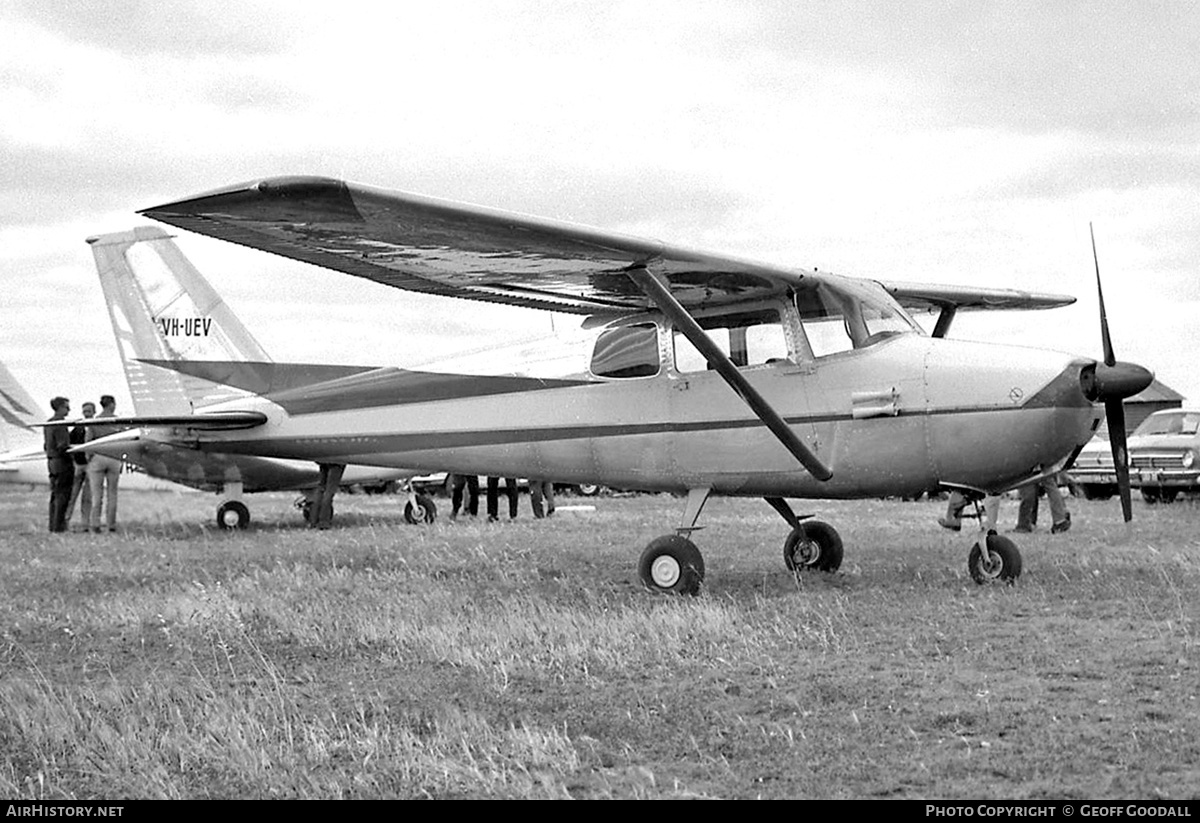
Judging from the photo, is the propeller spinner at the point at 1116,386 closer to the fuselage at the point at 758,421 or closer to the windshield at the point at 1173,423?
the fuselage at the point at 758,421

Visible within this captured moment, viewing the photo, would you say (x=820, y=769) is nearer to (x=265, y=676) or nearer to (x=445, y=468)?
(x=265, y=676)

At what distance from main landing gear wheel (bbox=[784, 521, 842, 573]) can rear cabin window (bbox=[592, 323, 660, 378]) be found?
7.04ft

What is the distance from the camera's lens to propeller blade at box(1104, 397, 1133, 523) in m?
9.16

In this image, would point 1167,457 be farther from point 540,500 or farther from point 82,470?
point 82,470

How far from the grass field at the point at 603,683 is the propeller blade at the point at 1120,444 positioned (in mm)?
634

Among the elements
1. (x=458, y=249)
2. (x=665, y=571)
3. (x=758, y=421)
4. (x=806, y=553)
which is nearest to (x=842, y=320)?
(x=758, y=421)

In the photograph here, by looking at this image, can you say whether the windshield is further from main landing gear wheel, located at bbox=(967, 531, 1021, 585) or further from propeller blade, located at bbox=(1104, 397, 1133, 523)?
main landing gear wheel, located at bbox=(967, 531, 1021, 585)

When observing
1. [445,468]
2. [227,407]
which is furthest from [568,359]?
[227,407]

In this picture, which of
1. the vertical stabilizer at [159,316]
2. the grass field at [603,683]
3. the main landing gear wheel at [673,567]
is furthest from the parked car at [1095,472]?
the main landing gear wheel at [673,567]

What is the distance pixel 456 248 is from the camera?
9.02m

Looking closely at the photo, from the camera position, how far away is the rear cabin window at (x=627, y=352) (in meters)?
10.5
